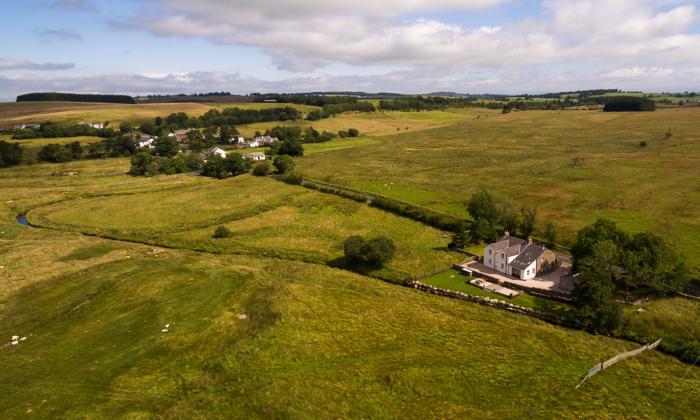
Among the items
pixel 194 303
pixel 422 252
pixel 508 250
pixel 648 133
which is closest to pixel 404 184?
pixel 422 252

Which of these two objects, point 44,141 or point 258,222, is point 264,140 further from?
point 258,222

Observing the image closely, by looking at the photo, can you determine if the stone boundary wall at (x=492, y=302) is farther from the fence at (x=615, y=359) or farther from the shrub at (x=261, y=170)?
the shrub at (x=261, y=170)

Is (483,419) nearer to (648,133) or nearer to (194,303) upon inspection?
(194,303)

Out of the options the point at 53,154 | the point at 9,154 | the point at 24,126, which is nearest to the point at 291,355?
the point at 53,154

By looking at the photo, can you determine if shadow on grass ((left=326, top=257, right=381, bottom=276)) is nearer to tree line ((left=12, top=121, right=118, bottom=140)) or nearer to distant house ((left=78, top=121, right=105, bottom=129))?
tree line ((left=12, top=121, right=118, bottom=140))

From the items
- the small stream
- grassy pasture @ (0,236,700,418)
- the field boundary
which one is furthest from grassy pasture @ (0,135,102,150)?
grassy pasture @ (0,236,700,418)

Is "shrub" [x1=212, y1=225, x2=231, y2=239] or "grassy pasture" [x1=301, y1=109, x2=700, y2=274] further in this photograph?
"grassy pasture" [x1=301, y1=109, x2=700, y2=274]

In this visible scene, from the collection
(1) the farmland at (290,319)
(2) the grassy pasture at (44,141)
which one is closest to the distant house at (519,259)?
(1) the farmland at (290,319)
